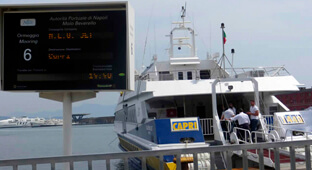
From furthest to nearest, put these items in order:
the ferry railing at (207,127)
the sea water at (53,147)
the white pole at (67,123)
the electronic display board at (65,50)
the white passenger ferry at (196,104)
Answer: the sea water at (53,147) → the ferry railing at (207,127) → the white passenger ferry at (196,104) → the white pole at (67,123) → the electronic display board at (65,50)

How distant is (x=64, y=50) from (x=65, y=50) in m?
0.02

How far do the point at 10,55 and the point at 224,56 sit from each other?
9404mm

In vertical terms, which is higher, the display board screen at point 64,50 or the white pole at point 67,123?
the display board screen at point 64,50

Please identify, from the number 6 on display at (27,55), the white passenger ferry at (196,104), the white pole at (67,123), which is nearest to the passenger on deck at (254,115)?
the white passenger ferry at (196,104)

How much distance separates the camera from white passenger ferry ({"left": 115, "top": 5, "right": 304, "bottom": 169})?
39.5ft

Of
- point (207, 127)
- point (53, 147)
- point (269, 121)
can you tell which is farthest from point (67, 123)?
point (53, 147)

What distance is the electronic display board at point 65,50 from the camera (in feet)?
22.1

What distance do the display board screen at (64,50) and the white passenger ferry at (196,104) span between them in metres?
1.85

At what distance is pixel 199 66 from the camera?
65.2 feet

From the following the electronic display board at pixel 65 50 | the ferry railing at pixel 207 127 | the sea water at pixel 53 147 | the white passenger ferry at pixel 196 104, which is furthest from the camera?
the sea water at pixel 53 147

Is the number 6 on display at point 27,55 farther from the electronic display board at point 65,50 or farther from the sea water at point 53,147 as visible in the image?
the sea water at point 53,147

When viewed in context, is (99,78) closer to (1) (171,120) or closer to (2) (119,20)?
(2) (119,20)

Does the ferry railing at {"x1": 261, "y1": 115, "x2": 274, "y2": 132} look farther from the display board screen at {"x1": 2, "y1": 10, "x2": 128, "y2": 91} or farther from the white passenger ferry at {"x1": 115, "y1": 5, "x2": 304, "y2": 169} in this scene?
the display board screen at {"x1": 2, "y1": 10, "x2": 128, "y2": 91}

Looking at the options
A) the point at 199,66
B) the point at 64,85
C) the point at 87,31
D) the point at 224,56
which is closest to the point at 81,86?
the point at 64,85
